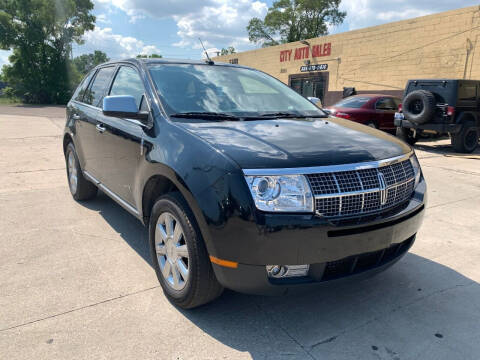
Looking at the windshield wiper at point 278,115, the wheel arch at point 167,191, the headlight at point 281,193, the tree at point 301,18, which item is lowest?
the wheel arch at point 167,191

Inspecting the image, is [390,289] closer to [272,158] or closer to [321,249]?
[321,249]

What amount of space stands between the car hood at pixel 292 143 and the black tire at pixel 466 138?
29.3ft

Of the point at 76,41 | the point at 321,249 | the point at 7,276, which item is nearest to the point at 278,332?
the point at 321,249

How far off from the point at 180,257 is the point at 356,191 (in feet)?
4.00

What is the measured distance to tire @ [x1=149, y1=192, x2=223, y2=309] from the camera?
7.78 feet

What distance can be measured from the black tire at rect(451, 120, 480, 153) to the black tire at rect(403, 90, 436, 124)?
101 centimetres

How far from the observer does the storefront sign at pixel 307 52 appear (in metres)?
22.2

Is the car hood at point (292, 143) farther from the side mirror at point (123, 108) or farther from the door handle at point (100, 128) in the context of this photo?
the door handle at point (100, 128)

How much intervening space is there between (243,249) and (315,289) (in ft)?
1.67

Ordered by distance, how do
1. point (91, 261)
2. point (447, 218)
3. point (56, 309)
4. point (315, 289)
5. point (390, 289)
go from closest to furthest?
point (315, 289) → point (56, 309) → point (390, 289) → point (91, 261) → point (447, 218)

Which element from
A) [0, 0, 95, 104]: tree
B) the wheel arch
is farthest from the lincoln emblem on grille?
[0, 0, 95, 104]: tree

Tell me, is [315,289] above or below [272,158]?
below

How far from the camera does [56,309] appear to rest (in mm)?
2648

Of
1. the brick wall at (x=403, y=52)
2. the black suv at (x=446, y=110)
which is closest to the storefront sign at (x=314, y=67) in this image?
the brick wall at (x=403, y=52)
